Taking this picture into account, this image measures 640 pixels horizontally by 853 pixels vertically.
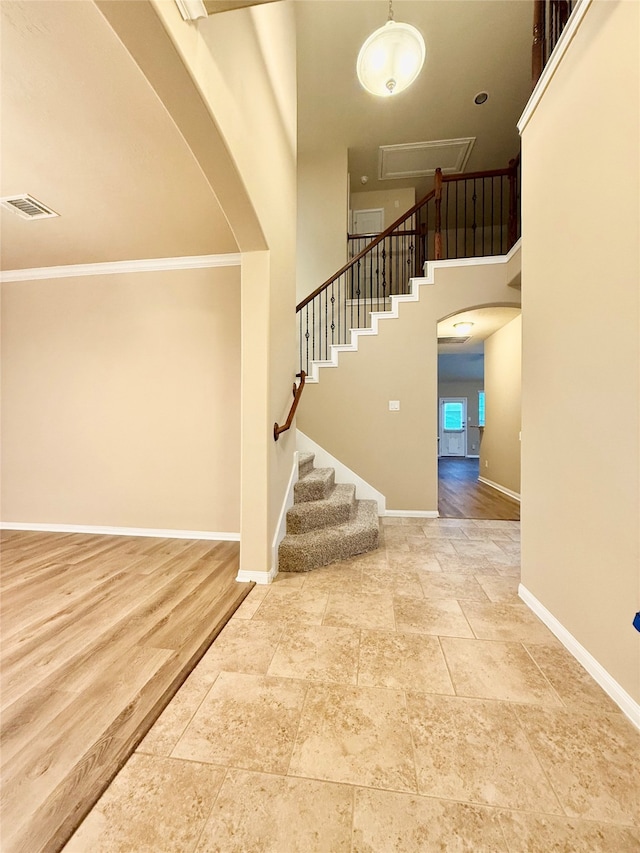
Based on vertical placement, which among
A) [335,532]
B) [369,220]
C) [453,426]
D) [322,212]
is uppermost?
[369,220]

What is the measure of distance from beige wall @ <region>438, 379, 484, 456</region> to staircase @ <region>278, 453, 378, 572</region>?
29.6 ft

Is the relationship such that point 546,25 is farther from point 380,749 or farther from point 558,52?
point 380,749

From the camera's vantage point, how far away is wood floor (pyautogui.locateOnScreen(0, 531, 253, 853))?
1026 millimetres

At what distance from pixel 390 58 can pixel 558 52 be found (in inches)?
36.2

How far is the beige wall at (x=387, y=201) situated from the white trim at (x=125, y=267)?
414cm

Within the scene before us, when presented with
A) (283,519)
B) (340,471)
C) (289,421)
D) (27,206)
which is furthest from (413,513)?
(27,206)

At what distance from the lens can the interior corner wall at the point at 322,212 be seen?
5.15 meters

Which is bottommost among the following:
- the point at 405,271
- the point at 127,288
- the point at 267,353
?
the point at 267,353

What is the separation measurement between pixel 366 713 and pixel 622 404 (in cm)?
160

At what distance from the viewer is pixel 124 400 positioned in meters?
3.37

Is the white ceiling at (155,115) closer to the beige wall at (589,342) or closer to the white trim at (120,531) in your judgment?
the beige wall at (589,342)

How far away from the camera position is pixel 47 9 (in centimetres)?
131

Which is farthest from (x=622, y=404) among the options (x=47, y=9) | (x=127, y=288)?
(x=127, y=288)

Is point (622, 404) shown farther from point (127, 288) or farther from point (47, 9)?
point (127, 288)
